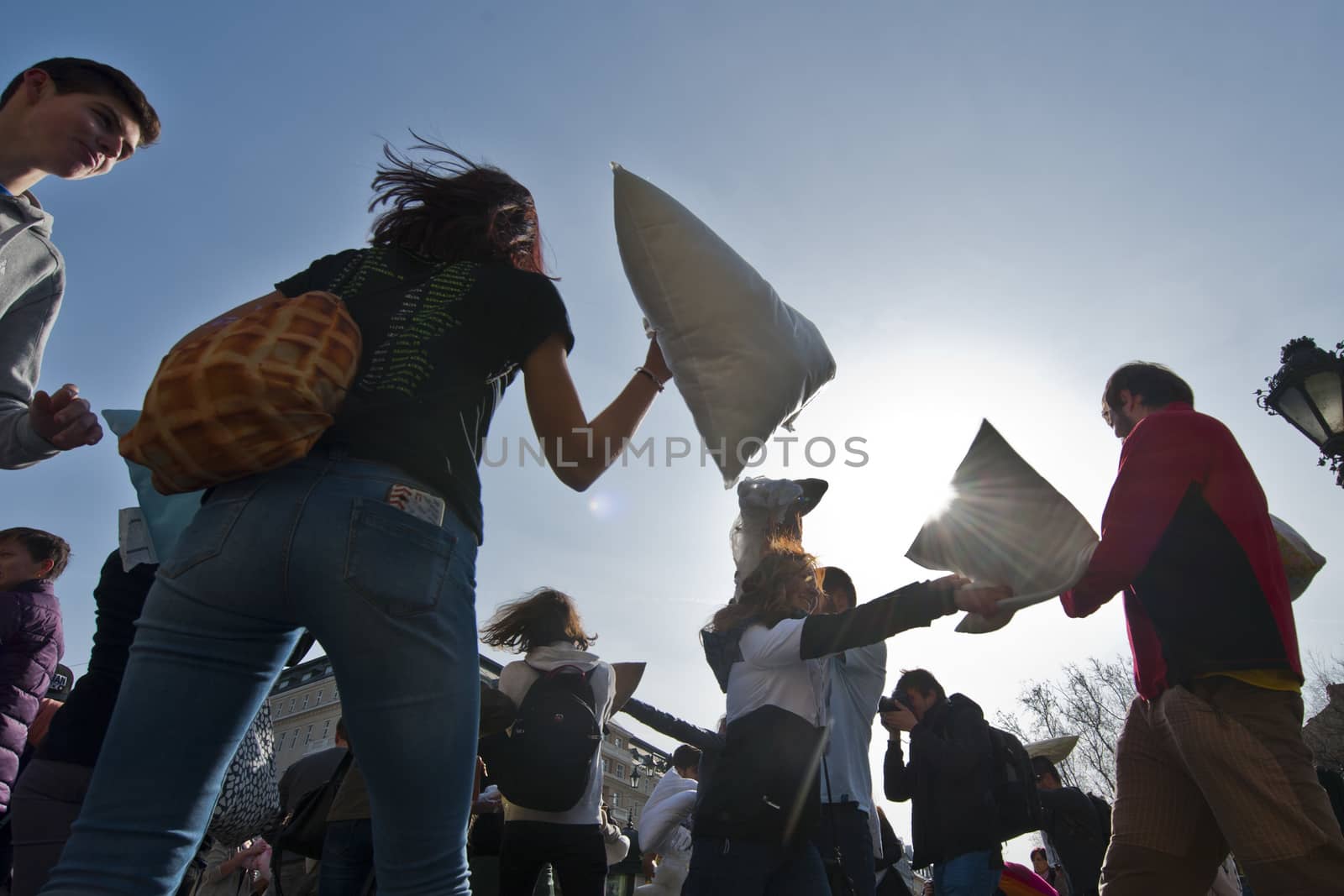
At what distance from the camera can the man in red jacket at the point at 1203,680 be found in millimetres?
2070

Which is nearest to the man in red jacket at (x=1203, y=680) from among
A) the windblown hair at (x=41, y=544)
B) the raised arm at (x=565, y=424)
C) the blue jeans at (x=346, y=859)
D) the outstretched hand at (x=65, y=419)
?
the raised arm at (x=565, y=424)

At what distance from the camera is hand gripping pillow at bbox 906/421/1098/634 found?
67.9 inches

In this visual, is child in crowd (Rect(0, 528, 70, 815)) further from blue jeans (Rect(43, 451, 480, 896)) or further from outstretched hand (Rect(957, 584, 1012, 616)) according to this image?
outstretched hand (Rect(957, 584, 1012, 616))

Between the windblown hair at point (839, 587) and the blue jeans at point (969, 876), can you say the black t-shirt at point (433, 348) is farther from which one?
the blue jeans at point (969, 876)

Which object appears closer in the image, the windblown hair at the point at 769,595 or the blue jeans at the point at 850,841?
the windblown hair at the point at 769,595

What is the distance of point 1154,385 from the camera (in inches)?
118

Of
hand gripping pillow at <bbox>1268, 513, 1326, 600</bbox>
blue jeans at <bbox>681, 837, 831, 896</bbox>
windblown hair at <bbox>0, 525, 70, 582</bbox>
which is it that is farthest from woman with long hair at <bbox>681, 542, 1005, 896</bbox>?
windblown hair at <bbox>0, 525, 70, 582</bbox>

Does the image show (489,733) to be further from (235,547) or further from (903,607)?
(235,547)

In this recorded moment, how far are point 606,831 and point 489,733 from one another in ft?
7.37

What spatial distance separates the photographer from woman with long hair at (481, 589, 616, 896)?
201 cm

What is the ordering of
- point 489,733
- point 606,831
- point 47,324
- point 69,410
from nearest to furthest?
1. point 69,410
2. point 47,324
3. point 489,733
4. point 606,831

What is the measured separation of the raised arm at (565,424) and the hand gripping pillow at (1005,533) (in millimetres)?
817

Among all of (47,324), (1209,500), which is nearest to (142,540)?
(47,324)

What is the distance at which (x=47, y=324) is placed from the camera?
228 centimetres
